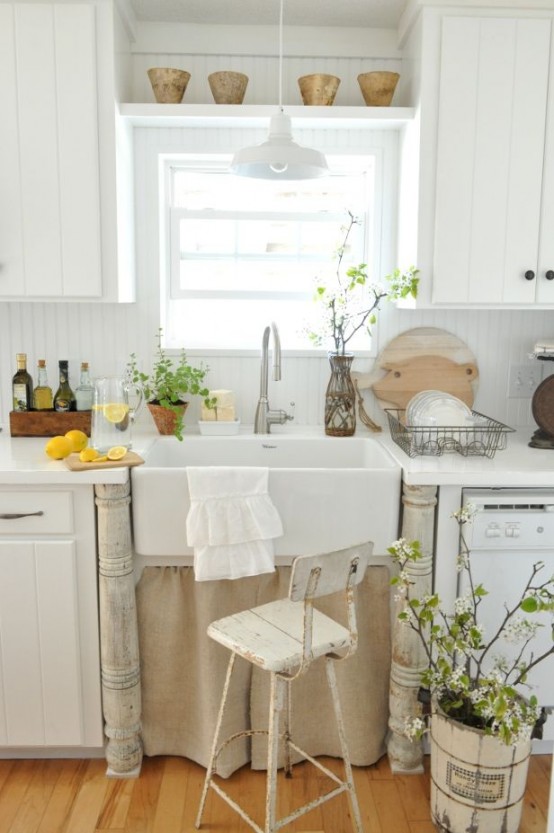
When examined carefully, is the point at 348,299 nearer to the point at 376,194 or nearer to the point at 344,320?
the point at 344,320

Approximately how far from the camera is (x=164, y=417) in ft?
8.91

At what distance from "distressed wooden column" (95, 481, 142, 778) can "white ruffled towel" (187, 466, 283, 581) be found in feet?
0.69

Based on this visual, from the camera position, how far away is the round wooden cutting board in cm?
288

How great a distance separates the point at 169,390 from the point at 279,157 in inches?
39.4

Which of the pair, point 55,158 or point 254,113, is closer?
point 55,158

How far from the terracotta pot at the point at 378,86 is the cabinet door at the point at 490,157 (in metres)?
0.23

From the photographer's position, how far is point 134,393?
9.37ft

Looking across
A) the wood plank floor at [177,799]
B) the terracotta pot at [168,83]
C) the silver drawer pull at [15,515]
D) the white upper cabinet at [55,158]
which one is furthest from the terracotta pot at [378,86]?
the wood plank floor at [177,799]

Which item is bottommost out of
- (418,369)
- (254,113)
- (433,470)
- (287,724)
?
(287,724)

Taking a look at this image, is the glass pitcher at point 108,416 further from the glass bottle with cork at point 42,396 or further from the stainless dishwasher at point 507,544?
the stainless dishwasher at point 507,544

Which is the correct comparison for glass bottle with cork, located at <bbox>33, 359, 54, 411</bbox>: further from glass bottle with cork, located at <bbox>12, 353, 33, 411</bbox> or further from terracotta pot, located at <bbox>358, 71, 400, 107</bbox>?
terracotta pot, located at <bbox>358, 71, 400, 107</bbox>

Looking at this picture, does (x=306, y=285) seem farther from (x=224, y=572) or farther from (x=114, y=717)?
(x=114, y=717)

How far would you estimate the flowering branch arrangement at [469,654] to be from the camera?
1.94 m

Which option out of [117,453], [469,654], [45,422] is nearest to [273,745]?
[469,654]
